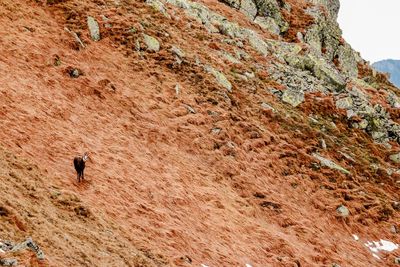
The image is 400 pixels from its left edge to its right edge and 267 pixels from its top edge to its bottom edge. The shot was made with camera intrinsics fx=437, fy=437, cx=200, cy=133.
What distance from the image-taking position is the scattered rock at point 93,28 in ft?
81.7

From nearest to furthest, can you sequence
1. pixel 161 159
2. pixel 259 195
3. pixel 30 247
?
1. pixel 30 247
2. pixel 161 159
3. pixel 259 195

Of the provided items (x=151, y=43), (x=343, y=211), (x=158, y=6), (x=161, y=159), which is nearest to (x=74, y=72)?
(x=151, y=43)

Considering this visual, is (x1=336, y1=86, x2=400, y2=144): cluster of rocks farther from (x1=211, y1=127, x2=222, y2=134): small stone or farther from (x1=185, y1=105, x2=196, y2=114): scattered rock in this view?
(x1=185, y1=105, x2=196, y2=114): scattered rock

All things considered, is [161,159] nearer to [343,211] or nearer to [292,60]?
[343,211]

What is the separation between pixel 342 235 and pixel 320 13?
96.0 ft

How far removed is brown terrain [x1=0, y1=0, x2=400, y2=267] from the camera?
1293 cm

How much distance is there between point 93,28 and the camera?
995 inches

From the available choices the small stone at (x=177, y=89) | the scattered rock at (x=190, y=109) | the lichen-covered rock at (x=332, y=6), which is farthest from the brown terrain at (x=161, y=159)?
the lichen-covered rock at (x=332, y=6)

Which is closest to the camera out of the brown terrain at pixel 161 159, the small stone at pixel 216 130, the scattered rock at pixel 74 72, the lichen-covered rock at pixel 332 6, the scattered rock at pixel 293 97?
the brown terrain at pixel 161 159

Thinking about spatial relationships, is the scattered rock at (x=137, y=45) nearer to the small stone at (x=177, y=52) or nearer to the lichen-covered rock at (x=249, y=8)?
the small stone at (x=177, y=52)

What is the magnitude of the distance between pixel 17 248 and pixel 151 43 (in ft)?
62.3

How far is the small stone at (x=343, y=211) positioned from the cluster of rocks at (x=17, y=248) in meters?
16.4

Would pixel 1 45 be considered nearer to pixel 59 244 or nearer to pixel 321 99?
pixel 59 244

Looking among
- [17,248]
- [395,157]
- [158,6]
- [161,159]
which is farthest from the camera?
[158,6]
